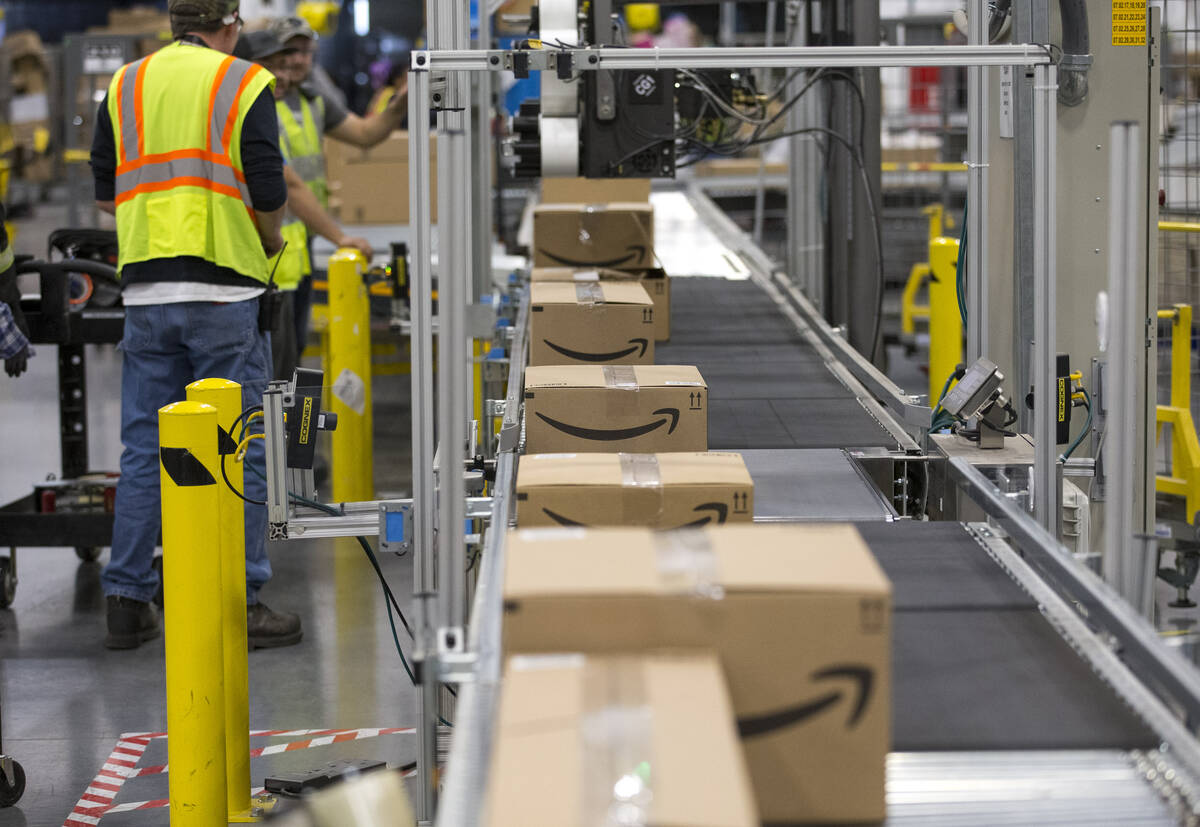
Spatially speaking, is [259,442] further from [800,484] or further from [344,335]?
[800,484]

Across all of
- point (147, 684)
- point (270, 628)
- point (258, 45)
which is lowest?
point (147, 684)

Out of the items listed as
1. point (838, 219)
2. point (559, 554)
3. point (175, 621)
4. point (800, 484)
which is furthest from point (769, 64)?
point (838, 219)

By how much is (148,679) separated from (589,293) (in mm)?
1771

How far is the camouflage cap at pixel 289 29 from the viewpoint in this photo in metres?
5.77

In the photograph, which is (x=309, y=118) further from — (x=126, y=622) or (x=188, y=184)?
(x=126, y=622)

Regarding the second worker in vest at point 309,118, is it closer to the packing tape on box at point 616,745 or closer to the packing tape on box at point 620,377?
the packing tape on box at point 620,377

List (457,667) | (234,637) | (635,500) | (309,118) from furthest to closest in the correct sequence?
(309,118) < (234,637) < (635,500) < (457,667)

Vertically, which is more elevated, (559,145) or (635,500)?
(559,145)

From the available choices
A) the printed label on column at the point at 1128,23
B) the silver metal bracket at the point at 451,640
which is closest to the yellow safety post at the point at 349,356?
the printed label on column at the point at 1128,23

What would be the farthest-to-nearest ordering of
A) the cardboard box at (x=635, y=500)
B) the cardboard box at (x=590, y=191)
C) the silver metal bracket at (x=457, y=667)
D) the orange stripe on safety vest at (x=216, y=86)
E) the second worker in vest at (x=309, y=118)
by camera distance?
the cardboard box at (x=590, y=191)
the second worker in vest at (x=309, y=118)
the orange stripe on safety vest at (x=216, y=86)
the cardboard box at (x=635, y=500)
the silver metal bracket at (x=457, y=667)

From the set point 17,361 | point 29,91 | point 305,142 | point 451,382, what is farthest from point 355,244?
point 29,91

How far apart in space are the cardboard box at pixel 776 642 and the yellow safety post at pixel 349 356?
165 inches

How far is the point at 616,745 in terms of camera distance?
1.52m

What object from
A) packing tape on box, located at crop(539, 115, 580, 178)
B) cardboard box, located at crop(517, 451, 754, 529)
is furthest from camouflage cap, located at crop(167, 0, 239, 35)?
cardboard box, located at crop(517, 451, 754, 529)
